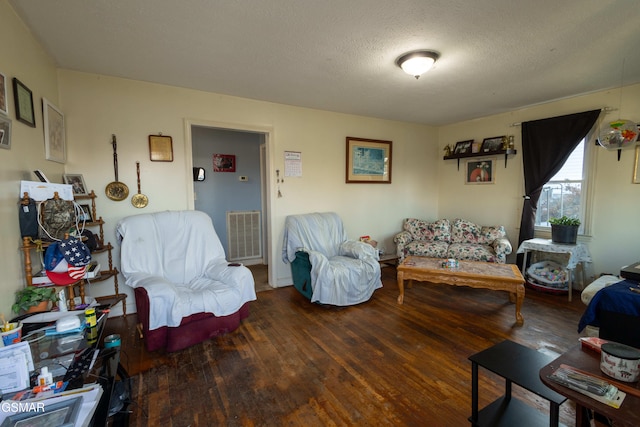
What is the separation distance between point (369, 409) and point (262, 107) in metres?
3.19

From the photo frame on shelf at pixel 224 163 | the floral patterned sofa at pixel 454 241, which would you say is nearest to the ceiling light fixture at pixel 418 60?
the floral patterned sofa at pixel 454 241

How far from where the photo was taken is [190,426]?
1.53 meters

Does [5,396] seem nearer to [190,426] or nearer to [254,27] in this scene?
[190,426]

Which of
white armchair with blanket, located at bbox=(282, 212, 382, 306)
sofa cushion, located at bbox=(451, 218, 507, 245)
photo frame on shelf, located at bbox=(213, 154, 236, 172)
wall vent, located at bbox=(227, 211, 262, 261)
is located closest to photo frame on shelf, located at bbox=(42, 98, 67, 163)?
photo frame on shelf, located at bbox=(213, 154, 236, 172)

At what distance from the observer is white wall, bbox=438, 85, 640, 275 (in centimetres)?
309

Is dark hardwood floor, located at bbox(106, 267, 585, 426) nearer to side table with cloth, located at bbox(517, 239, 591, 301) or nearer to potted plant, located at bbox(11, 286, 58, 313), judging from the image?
side table with cloth, located at bbox(517, 239, 591, 301)

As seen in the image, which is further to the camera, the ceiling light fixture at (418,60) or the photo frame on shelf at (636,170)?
the photo frame on shelf at (636,170)

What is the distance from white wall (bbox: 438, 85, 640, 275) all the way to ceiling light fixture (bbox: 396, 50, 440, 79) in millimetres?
2376

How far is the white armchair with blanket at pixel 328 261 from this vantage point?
299 centimetres

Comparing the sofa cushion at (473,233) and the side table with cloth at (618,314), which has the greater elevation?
the sofa cushion at (473,233)

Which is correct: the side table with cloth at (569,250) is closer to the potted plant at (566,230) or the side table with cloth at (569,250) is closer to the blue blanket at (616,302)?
the potted plant at (566,230)

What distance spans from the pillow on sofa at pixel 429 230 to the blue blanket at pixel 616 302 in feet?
7.67

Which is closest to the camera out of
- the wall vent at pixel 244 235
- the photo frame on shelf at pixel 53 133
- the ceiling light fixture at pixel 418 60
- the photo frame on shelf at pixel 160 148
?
the photo frame on shelf at pixel 53 133

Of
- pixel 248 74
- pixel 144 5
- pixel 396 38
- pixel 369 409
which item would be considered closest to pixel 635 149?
pixel 396 38
